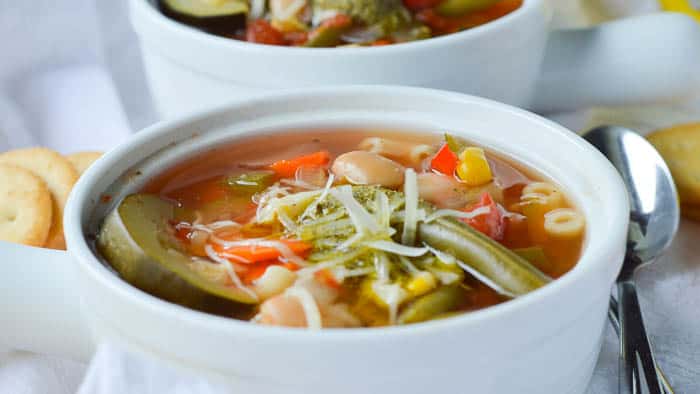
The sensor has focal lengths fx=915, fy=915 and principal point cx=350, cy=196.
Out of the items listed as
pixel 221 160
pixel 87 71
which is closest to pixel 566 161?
pixel 221 160

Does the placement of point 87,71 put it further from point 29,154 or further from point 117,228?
point 117,228

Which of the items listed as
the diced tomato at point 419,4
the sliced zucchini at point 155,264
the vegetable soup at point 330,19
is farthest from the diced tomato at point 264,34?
the sliced zucchini at point 155,264

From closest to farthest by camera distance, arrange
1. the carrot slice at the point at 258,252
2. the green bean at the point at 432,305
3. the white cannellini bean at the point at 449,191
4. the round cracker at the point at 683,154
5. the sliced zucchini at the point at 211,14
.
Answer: the green bean at the point at 432,305
the carrot slice at the point at 258,252
the white cannellini bean at the point at 449,191
the round cracker at the point at 683,154
the sliced zucchini at the point at 211,14

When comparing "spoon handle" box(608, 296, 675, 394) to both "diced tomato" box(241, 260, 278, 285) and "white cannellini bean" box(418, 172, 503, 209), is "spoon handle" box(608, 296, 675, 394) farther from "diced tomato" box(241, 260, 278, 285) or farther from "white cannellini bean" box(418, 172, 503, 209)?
"diced tomato" box(241, 260, 278, 285)

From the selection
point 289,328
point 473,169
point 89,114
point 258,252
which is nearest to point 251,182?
point 258,252

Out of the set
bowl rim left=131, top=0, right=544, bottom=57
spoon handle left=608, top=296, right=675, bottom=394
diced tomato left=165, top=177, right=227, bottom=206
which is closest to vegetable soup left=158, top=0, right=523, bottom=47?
bowl rim left=131, top=0, right=544, bottom=57

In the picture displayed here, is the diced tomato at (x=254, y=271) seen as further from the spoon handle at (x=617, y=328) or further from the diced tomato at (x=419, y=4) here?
the diced tomato at (x=419, y=4)
